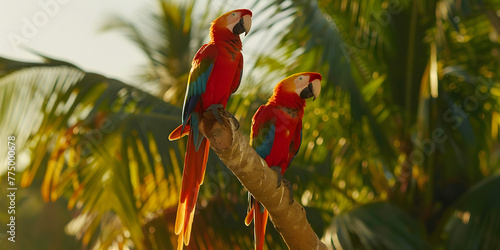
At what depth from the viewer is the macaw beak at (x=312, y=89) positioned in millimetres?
1495

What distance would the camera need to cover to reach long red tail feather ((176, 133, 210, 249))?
49.6 inches

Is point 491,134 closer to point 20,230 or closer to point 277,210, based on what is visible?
point 277,210

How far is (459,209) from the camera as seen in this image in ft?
9.78

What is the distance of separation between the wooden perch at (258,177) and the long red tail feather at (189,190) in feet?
0.17

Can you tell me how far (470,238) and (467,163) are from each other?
652 millimetres

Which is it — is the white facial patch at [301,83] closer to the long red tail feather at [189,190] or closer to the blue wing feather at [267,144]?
the blue wing feather at [267,144]

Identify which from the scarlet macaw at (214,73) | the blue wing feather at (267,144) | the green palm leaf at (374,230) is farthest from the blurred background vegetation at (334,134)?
the scarlet macaw at (214,73)

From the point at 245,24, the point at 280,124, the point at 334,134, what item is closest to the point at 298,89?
the point at 280,124

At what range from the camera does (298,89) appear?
1.53 m

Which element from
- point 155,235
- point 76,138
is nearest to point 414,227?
point 155,235

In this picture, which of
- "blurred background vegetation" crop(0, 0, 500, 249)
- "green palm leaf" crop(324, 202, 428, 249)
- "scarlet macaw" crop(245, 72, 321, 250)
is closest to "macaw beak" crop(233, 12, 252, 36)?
"scarlet macaw" crop(245, 72, 321, 250)

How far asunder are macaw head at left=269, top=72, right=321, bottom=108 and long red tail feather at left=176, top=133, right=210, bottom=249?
1.14 feet

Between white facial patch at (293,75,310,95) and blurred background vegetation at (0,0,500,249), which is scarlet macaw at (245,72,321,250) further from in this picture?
blurred background vegetation at (0,0,500,249)

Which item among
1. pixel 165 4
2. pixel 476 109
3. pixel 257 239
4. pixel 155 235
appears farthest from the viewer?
pixel 165 4
